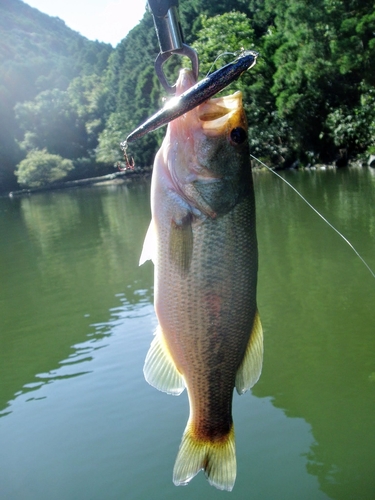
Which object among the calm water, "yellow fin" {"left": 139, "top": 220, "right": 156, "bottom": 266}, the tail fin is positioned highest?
"yellow fin" {"left": 139, "top": 220, "right": 156, "bottom": 266}

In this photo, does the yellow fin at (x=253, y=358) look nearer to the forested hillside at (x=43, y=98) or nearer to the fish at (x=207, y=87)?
the fish at (x=207, y=87)

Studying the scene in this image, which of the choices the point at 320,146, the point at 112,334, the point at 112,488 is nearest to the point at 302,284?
the point at 112,334

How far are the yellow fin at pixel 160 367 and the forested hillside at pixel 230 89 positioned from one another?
54.2 ft

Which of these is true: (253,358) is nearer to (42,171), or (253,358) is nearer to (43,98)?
(42,171)

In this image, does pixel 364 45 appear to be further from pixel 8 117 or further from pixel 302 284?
pixel 8 117

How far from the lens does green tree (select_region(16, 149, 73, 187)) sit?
238ft

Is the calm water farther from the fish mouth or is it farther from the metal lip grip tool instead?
the metal lip grip tool

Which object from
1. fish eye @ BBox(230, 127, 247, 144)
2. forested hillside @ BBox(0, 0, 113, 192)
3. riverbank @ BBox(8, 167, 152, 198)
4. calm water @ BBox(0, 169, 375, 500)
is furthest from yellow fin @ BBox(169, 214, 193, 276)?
forested hillside @ BBox(0, 0, 113, 192)

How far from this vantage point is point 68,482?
17.4 feet

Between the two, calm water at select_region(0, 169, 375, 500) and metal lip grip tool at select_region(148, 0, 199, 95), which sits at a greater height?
metal lip grip tool at select_region(148, 0, 199, 95)

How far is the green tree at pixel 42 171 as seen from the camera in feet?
238

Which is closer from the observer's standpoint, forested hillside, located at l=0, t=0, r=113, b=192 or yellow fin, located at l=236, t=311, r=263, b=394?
yellow fin, located at l=236, t=311, r=263, b=394

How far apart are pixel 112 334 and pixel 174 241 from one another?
7.35 m

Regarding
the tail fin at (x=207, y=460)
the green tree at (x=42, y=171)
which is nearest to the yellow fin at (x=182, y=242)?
the tail fin at (x=207, y=460)
